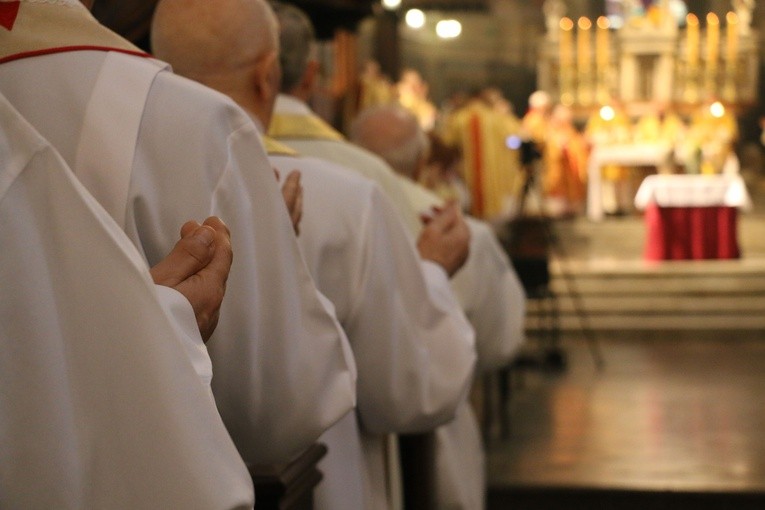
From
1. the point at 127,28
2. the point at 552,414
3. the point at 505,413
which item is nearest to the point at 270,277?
the point at 127,28

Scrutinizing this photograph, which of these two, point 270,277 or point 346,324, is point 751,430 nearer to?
point 346,324

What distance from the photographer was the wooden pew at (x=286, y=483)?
1.95 meters

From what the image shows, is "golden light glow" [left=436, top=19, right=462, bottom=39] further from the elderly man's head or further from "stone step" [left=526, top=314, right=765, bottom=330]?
the elderly man's head

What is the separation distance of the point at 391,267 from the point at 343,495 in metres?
0.45

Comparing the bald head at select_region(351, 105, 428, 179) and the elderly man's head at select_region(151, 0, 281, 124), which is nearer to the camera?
the elderly man's head at select_region(151, 0, 281, 124)

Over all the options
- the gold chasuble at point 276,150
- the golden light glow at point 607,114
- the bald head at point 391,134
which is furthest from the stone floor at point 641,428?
the golden light glow at point 607,114

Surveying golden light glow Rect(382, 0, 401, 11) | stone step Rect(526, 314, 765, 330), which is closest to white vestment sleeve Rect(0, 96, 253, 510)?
stone step Rect(526, 314, 765, 330)

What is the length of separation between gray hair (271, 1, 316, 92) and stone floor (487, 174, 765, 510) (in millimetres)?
2668

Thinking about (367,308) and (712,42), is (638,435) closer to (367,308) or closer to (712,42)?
(367,308)

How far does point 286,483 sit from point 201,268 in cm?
66

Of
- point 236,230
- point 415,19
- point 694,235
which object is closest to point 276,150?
point 236,230

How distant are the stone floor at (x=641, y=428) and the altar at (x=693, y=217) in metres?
2.42

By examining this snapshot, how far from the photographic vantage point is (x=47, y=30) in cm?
165

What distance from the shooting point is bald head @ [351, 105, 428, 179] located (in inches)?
162
